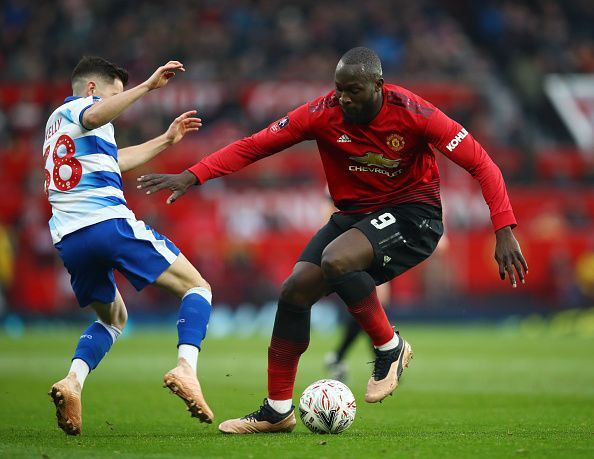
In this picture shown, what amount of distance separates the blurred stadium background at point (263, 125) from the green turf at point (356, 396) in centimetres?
384

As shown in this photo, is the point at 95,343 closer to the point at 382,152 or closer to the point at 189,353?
the point at 189,353

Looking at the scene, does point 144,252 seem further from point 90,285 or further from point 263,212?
point 263,212

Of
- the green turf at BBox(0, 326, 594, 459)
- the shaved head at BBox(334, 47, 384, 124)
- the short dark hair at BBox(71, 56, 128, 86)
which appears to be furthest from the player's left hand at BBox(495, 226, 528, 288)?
the short dark hair at BBox(71, 56, 128, 86)

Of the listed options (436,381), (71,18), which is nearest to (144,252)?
(436,381)

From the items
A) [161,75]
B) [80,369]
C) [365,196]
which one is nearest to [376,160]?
[365,196]

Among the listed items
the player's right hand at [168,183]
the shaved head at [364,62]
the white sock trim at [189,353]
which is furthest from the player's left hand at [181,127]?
the white sock trim at [189,353]

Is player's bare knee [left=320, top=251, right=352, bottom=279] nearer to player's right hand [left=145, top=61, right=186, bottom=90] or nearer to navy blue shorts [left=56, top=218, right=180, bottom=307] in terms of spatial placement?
navy blue shorts [left=56, top=218, right=180, bottom=307]

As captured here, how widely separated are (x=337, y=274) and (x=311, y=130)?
1.00 m

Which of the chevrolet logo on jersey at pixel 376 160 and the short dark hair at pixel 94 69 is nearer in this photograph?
the chevrolet logo on jersey at pixel 376 160

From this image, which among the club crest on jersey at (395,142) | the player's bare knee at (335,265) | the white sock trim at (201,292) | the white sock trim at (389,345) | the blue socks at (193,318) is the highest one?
the club crest on jersey at (395,142)

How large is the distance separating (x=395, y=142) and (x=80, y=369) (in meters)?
2.58

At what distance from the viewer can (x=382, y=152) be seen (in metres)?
6.70

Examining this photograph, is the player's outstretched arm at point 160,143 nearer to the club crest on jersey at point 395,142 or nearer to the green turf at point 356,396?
the club crest on jersey at point 395,142

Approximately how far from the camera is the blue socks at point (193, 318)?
261 inches
